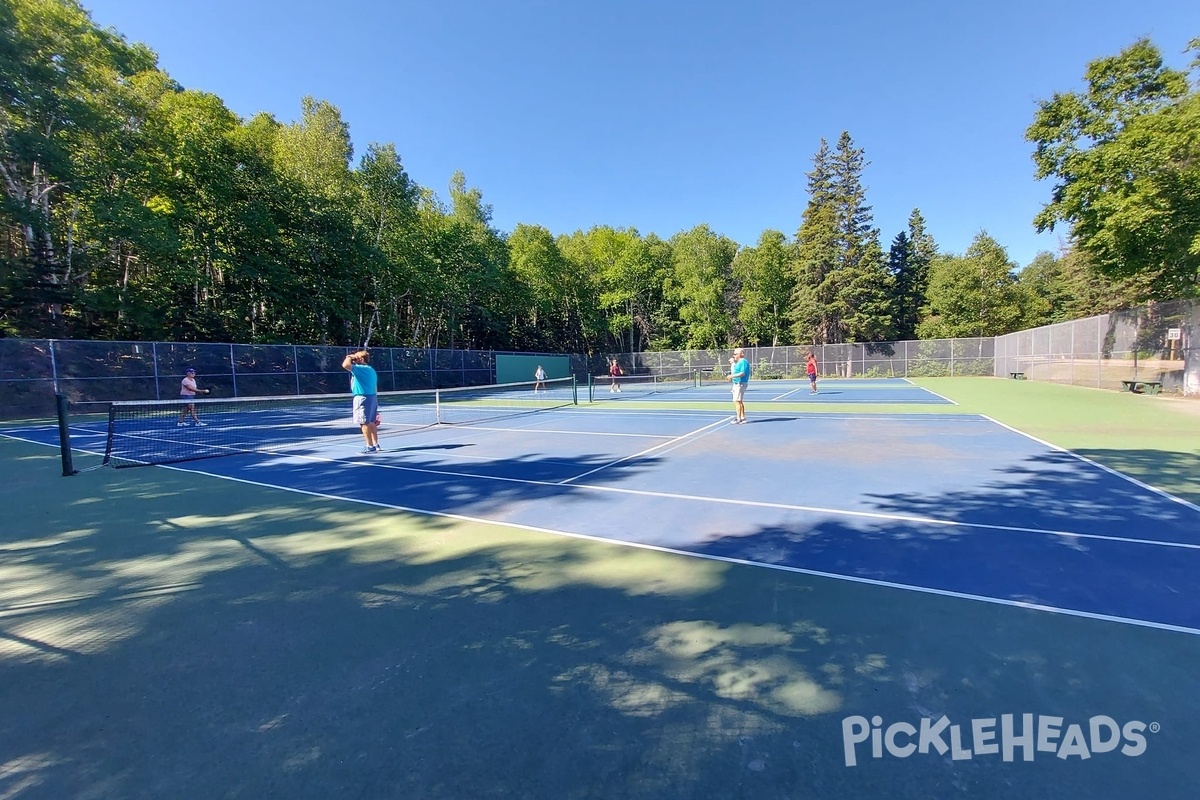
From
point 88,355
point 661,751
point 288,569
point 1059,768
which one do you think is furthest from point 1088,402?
point 88,355

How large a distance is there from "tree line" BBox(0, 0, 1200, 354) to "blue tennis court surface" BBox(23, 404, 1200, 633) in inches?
721

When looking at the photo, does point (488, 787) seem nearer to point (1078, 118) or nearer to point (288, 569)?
point (288, 569)

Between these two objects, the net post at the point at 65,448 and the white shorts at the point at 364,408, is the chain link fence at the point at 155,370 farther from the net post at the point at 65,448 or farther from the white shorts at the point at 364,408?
the white shorts at the point at 364,408

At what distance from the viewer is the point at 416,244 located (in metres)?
36.7

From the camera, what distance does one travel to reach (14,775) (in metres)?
2.14

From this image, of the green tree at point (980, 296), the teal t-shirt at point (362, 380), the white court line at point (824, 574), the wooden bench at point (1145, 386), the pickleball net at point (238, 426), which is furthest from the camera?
the green tree at point (980, 296)

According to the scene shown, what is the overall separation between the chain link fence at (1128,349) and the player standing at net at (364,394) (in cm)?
2660

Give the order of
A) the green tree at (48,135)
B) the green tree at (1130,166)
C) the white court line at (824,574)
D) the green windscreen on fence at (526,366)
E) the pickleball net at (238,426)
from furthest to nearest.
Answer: the green windscreen on fence at (526,366) → the green tree at (48,135) → the green tree at (1130,166) → the pickleball net at (238,426) → the white court line at (824,574)

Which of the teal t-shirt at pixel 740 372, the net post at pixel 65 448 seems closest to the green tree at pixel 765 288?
the teal t-shirt at pixel 740 372

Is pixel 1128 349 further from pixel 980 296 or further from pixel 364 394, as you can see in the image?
pixel 364 394

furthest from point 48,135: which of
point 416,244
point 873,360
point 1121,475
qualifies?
point 873,360

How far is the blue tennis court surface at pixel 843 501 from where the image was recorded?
397 centimetres

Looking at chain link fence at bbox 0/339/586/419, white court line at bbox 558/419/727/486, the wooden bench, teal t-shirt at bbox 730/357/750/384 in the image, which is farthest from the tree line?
white court line at bbox 558/419/727/486

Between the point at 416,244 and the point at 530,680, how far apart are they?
38.6 m
